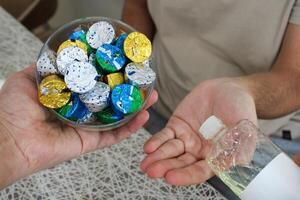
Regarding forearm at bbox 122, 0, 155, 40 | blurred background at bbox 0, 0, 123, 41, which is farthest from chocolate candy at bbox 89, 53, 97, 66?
blurred background at bbox 0, 0, 123, 41

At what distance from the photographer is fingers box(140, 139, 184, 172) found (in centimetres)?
61

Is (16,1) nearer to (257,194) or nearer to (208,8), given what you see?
(208,8)

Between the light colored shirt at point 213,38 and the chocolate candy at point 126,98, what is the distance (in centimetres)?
32

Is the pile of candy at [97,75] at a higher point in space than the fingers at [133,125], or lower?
higher

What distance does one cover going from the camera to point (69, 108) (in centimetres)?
61

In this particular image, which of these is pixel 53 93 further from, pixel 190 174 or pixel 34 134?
pixel 190 174

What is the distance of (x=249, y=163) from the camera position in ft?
1.92

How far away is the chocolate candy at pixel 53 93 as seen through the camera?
0.59 meters

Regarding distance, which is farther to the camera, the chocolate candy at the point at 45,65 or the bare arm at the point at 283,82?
the bare arm at the point at 283,82

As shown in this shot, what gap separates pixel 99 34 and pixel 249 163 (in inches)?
12.0

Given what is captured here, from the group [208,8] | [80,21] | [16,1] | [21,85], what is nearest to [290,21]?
[208,8]

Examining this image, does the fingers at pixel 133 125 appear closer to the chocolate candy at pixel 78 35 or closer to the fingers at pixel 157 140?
the fingers at pixel 157 140

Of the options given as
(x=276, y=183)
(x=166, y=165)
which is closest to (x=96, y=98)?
(x=166, y=165)

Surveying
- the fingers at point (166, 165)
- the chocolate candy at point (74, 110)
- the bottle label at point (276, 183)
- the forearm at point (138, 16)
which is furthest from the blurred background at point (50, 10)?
the bottle label at point (276, 183)
